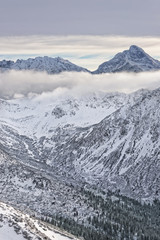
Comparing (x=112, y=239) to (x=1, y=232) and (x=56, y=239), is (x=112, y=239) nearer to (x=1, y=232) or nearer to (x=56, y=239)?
(x=56, y=239)

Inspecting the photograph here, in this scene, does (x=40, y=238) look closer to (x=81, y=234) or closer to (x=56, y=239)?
(x=56, y=239)

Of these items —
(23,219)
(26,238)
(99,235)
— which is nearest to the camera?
(26,238)

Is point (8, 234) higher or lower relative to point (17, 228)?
lower

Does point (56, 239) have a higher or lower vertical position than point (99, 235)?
higher

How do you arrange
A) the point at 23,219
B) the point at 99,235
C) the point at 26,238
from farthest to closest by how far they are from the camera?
1. the point at 99,235
2. the point at 23,219
3. the point at 26,238

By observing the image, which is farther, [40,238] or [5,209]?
[5,209]

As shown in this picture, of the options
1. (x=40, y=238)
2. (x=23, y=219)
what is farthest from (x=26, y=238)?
(x=23, y=219)

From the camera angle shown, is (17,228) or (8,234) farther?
(17,228)

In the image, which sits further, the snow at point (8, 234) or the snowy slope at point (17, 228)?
the snowy slope at point (17, 228)

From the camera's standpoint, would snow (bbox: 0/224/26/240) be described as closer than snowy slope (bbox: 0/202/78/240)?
Yes
